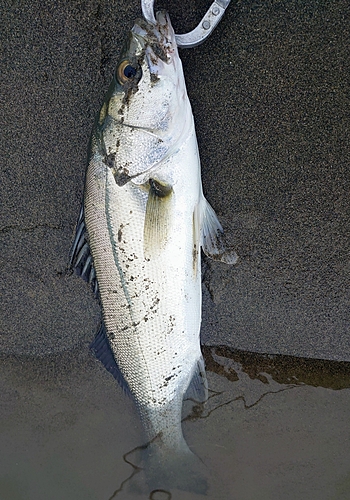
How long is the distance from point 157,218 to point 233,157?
0.59m

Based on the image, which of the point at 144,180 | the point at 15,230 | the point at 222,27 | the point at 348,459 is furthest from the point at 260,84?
the point at 348,459

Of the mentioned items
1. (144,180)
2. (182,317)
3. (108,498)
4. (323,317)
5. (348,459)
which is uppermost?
(144,180)

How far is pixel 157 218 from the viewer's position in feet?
4.23

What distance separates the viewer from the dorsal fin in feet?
4.66

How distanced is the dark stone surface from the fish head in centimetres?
39

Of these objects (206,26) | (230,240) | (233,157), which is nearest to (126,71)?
(206,26)

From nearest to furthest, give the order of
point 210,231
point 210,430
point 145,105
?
point 145,105
point 210,231
point 210,430

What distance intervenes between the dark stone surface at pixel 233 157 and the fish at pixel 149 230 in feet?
1.11

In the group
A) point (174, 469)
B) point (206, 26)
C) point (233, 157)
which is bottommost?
point (174, 469)

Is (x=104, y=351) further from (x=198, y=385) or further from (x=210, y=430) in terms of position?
(x=210, y=430)

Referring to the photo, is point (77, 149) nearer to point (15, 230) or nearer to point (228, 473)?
point (15, 230)

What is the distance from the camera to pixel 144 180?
1271 mm

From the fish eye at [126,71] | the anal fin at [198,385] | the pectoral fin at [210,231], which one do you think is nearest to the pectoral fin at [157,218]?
→ the pectoral fin at [210,231]

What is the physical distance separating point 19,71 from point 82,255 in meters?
0.99
